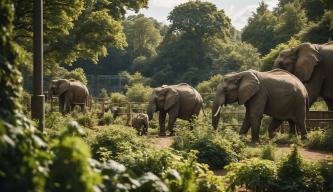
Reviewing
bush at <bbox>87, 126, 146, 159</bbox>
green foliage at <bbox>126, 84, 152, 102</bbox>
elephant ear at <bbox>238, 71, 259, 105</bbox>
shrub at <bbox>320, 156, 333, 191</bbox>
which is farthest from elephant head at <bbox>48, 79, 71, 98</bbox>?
shrub at <bbox>320, 156, 333, 191</bbox>

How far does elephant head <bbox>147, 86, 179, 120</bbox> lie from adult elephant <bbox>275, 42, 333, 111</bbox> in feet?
14.6

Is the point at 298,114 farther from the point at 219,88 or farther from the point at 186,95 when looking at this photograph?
the point at 186,95

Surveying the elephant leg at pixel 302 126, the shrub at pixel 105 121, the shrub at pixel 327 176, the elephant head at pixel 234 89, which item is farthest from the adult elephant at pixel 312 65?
the shrub at pixel 327 176

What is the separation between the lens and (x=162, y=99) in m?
21.8

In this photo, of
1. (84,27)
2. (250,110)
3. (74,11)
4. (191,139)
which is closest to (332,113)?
(250,110)

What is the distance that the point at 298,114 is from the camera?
17.1 m

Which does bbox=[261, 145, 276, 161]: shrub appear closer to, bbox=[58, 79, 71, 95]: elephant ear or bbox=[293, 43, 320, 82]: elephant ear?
bbox=[293, 43, 320, 82]: elephant ear

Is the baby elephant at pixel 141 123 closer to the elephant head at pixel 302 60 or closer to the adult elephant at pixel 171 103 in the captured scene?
the adult elephant at pixel 171 103

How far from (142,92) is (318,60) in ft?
91.6

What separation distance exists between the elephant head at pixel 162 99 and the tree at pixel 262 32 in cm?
4556

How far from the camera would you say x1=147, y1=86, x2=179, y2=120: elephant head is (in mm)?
21594

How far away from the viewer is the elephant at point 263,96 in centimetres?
1648

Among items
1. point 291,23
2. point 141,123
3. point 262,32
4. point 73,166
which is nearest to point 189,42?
point 262,32

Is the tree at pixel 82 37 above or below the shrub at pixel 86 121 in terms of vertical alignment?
above
